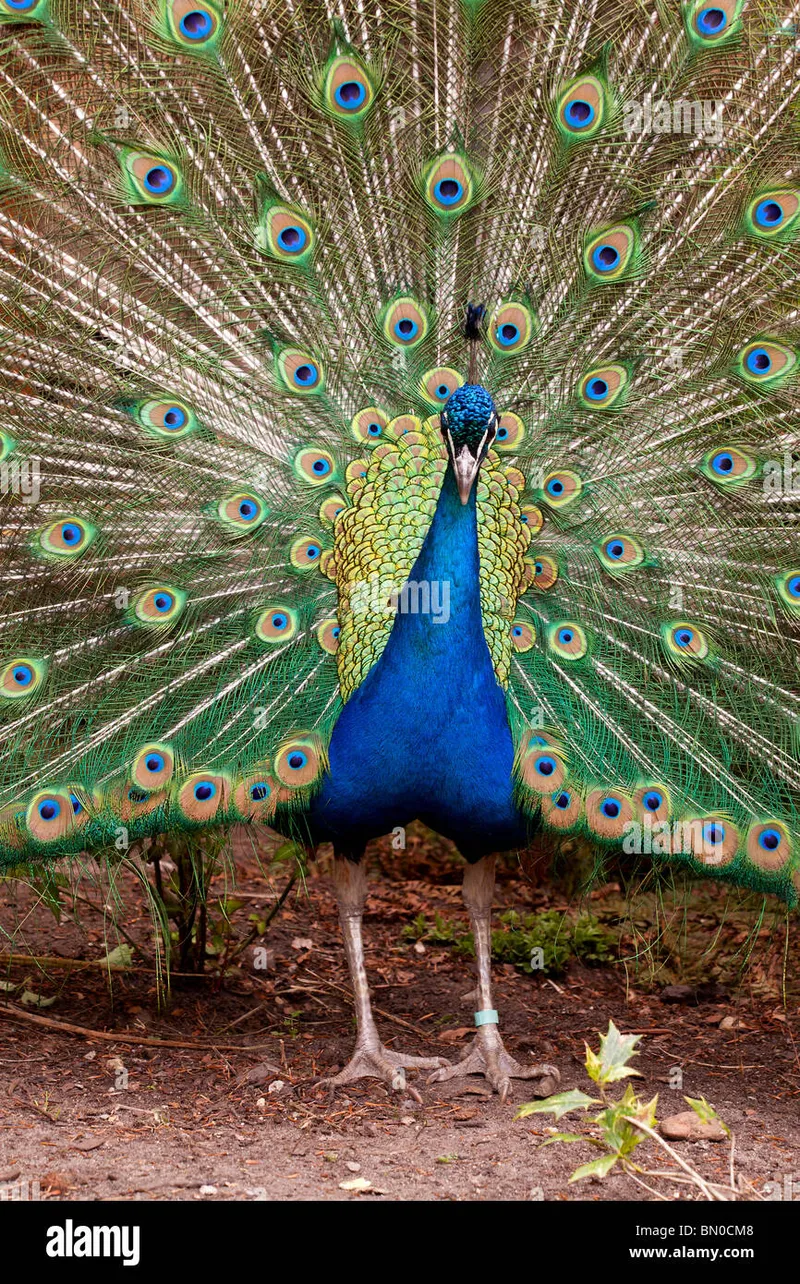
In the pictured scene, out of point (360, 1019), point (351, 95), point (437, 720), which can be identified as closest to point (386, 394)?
point (351, 95)

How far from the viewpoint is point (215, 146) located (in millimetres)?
4223

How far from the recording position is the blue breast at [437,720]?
160 inches

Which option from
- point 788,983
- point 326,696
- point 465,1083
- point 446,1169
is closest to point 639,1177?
point 446,1169

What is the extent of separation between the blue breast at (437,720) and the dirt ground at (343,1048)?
787 millimetres

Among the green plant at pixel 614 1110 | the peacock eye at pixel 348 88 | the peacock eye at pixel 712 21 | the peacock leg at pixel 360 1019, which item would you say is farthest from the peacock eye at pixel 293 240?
the green plant at pixel 614 1110

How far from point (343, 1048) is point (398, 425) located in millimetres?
2072

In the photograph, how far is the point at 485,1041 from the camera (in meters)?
4.53

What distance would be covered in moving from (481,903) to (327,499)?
143 centimetres

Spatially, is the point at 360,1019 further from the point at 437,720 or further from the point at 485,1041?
the point at 437,720

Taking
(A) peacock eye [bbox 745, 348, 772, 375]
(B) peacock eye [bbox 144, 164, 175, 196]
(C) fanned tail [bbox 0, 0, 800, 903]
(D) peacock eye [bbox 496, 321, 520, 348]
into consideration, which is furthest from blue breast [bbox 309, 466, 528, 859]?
(B) peacock eye [bbox 144, 164, 175, 196]

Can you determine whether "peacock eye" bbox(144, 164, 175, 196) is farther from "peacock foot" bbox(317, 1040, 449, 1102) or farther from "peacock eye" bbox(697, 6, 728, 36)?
"peacock foot" bbox(317, 1040, 449, 1102)
